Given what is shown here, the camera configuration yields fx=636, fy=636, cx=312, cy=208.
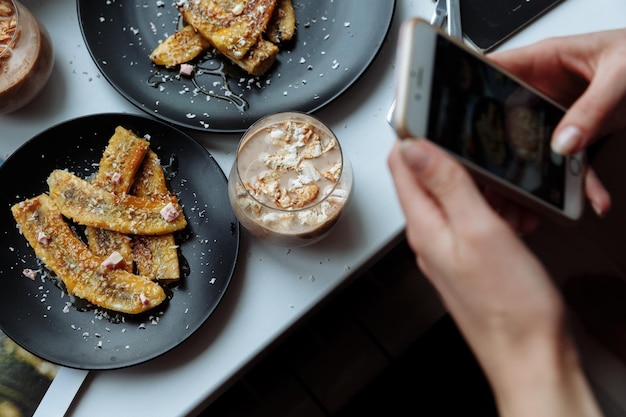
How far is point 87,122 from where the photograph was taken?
2.67 feet

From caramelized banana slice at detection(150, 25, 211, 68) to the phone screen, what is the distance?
16.0 inches

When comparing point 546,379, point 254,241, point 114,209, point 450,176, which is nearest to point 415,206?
point 450,176

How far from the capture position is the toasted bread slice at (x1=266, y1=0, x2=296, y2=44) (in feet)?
2.86

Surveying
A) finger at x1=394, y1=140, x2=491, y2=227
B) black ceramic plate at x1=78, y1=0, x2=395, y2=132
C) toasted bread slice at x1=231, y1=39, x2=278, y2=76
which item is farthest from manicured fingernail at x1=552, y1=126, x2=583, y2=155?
toasted bread slice at x1=231, y1=39, x2=278, y2=76

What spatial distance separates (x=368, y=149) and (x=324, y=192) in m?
0.12

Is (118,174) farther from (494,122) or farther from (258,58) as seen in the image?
(494,122)

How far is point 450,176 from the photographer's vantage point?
529 mm

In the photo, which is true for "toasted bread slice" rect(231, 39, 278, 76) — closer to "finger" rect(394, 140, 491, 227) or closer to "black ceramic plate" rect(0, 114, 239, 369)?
"black ceramic plate" rect(0, 114, 239, 369)

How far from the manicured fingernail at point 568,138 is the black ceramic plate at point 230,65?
0.29 m

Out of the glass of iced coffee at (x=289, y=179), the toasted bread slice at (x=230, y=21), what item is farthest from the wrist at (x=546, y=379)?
the toasted bread slice at (x=230, y=21)

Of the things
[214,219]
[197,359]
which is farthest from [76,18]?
[197,359]

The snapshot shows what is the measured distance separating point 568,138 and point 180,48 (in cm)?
51

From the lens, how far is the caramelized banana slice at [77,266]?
747 millimetres

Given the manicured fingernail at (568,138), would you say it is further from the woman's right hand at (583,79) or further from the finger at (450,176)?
the finger at (450,176)
